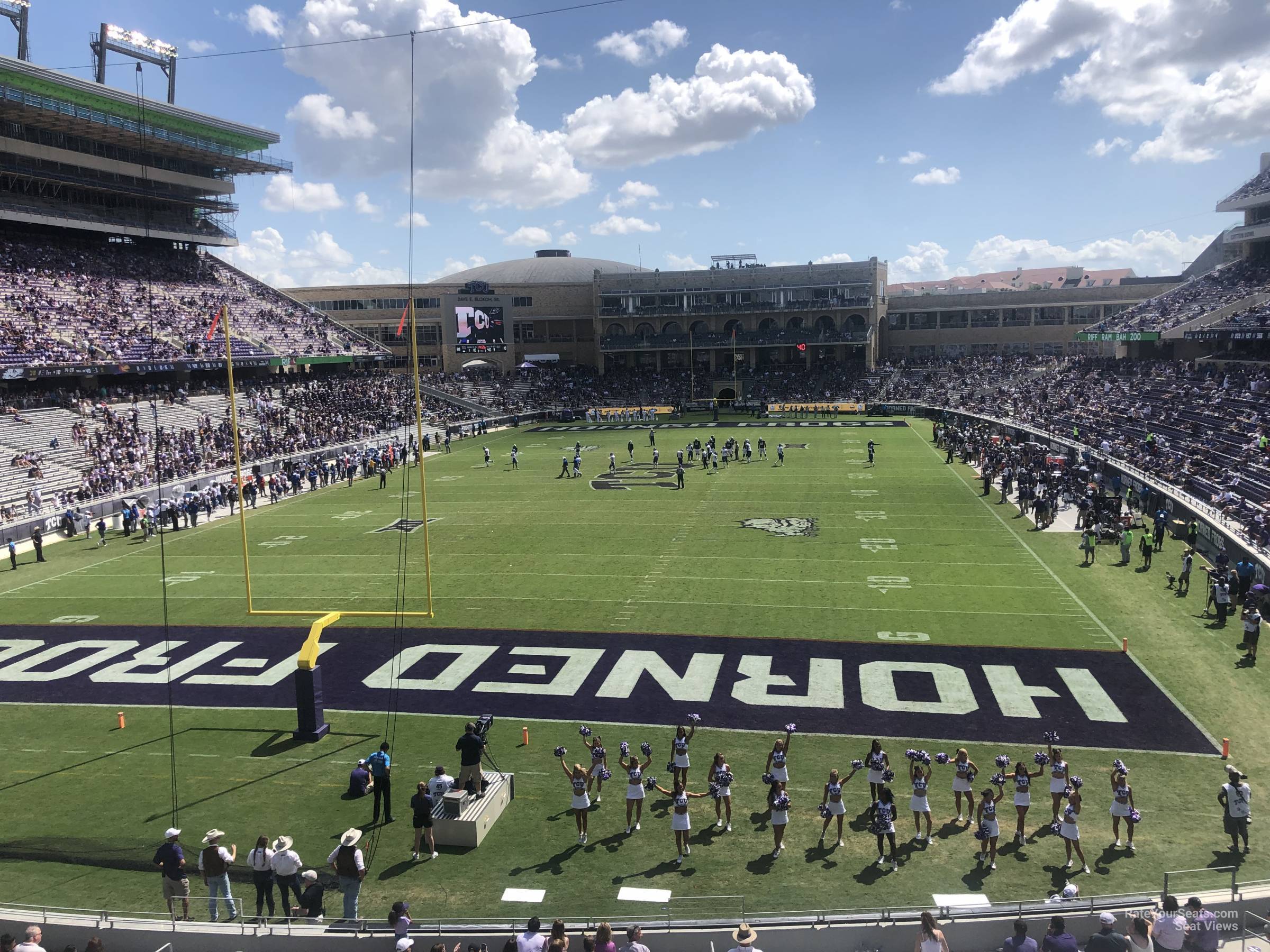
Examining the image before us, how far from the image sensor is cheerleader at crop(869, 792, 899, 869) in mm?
10094

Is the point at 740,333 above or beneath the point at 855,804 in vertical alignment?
above

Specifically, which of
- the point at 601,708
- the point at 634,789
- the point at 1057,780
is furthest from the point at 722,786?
the point at 601,708

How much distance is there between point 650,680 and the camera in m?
15.9

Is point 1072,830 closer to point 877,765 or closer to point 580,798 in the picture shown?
point 877,765

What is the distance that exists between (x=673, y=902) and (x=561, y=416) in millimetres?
61345

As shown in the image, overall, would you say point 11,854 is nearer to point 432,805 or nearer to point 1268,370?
point 432,805

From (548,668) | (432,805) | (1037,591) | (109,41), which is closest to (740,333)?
(109,41)

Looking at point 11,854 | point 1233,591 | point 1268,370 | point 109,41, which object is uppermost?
point 109,41

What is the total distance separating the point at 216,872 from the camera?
31.0ft

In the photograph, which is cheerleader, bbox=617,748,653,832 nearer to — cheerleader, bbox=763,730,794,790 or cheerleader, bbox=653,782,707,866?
cheerleader, bbox=653,782,707,866

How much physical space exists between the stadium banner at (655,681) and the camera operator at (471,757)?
9.70 feet

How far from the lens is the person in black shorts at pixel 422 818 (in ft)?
34.6

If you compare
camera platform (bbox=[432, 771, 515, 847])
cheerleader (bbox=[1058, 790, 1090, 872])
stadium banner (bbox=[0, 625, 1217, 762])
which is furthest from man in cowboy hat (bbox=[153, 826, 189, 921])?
cheerleader (bbox=[1058, 790, 1090, 872])

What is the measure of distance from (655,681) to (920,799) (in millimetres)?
6000
